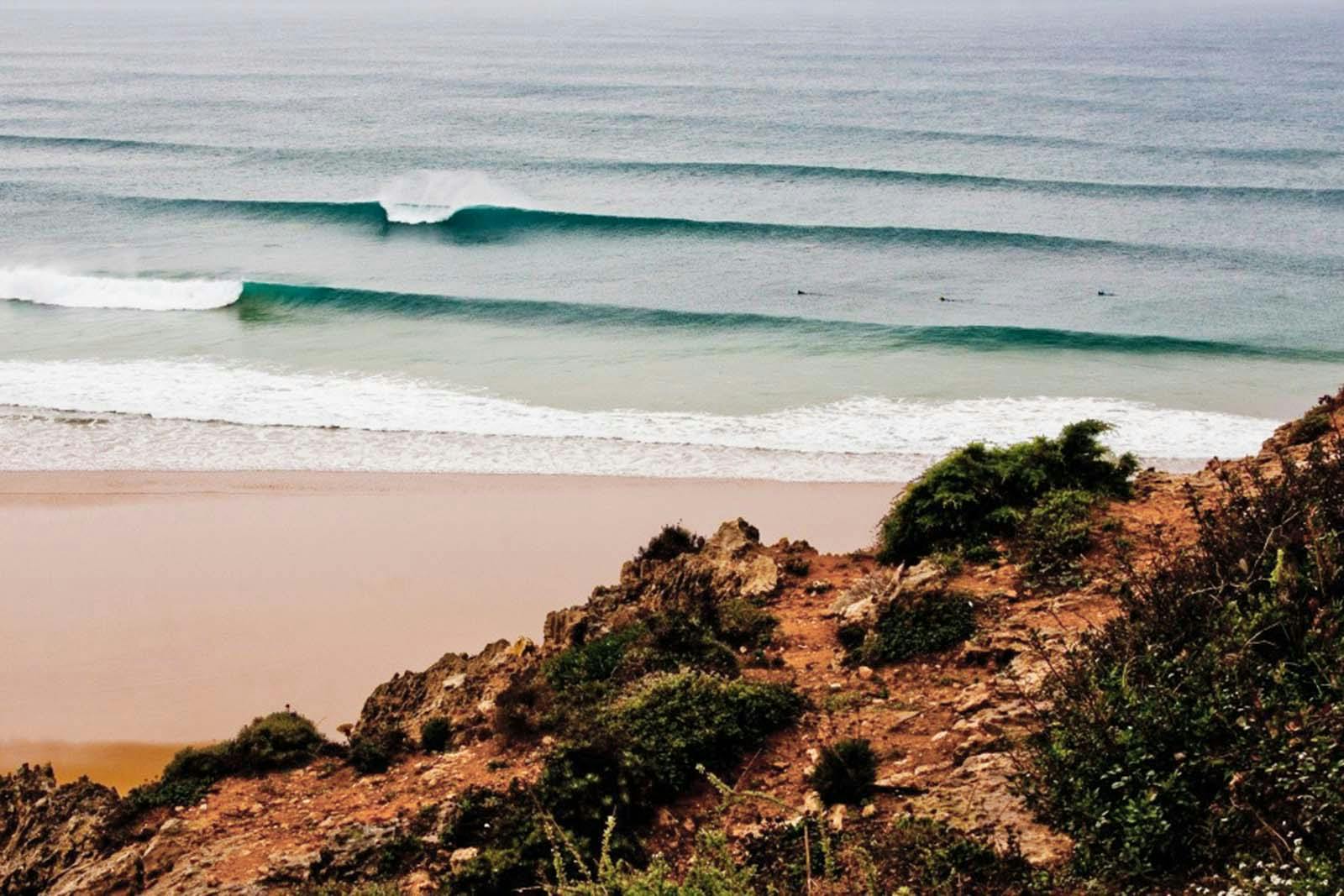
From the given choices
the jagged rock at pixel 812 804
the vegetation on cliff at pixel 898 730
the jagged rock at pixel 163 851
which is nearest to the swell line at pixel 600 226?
the vegetation on cliff at pixel 898 730

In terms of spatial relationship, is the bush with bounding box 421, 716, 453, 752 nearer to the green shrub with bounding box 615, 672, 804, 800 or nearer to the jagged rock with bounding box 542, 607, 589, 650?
the jagged rock with bounding box 542, 607, 589, 650

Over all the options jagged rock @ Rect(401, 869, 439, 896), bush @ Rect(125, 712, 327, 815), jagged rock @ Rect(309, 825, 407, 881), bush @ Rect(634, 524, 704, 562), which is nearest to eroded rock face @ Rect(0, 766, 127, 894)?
bush @ Rect(125, 712, 327, 815)

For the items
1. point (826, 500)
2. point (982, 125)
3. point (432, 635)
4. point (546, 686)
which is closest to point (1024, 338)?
point (826, 500)

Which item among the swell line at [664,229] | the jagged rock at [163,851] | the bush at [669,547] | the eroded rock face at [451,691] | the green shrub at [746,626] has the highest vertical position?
the swell line at [664,229]

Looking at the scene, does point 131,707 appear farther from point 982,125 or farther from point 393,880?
point 982,125

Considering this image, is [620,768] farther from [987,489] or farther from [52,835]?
[987,489]

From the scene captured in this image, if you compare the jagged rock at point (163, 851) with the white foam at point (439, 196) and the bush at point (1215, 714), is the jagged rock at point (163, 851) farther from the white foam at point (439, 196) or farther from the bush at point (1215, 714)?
the white foam at point (439, 196)

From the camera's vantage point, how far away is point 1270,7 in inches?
4813

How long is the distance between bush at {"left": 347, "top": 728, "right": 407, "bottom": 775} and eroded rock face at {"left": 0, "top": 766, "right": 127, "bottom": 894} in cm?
155

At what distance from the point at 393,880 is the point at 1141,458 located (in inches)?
565

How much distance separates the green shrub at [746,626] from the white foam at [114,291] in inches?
867

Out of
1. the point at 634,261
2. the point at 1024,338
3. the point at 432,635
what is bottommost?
the point at 432,635

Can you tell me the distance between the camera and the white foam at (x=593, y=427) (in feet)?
60.0

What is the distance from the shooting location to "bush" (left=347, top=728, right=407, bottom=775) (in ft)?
27.4
